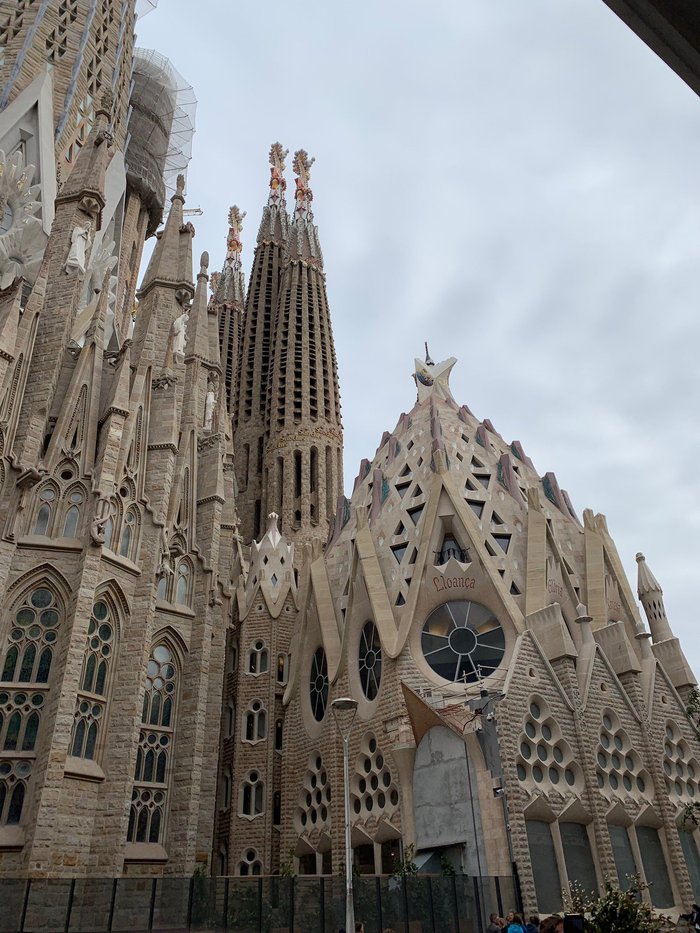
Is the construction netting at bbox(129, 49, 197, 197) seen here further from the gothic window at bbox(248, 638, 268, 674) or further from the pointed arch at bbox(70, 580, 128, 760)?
the pointed arch at bbox(70, 580, 128, 760)

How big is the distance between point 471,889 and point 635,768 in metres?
6.26

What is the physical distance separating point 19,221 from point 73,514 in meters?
9.07

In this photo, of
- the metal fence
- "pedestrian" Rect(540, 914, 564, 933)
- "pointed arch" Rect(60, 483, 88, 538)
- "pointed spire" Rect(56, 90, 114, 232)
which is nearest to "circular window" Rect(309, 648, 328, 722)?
the metal fence

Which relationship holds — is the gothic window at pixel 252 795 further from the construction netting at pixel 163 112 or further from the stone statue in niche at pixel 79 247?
the construction netting at pixel 163 112

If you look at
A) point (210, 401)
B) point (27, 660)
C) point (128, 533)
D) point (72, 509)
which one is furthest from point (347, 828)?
point (210, 401)

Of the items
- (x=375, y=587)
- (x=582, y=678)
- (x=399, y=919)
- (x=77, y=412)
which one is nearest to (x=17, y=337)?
(x=77, y=412)

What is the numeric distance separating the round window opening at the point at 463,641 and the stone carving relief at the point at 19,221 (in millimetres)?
14041

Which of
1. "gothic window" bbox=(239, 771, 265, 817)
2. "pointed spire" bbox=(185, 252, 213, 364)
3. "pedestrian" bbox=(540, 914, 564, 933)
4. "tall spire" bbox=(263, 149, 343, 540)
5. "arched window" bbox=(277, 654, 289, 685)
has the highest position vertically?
"tall spire" bbox=(263, 149, 343, 540)

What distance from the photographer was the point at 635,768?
1802cm

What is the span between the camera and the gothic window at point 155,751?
16188 millimetres

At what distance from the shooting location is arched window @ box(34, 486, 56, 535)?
15.9m

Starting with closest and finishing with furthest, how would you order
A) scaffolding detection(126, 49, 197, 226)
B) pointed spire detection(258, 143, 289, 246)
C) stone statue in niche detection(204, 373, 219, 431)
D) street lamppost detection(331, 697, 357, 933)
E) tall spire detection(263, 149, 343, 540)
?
street lamppost detection(331, 697, 357, 933) < stone statue in niche detection(204, 373, 219, 431) < scaffolding detection(126, 49, 197, 226) < tall spire detection(263, 149, 343, 540) < pointed spire detection(258, 143, 289, 246)

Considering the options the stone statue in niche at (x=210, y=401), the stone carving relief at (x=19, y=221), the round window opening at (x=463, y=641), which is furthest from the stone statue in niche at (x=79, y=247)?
the round window opening at (x=463, y=641)

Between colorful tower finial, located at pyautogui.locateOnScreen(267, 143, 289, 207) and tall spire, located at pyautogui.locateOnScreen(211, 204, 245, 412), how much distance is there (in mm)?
5766
